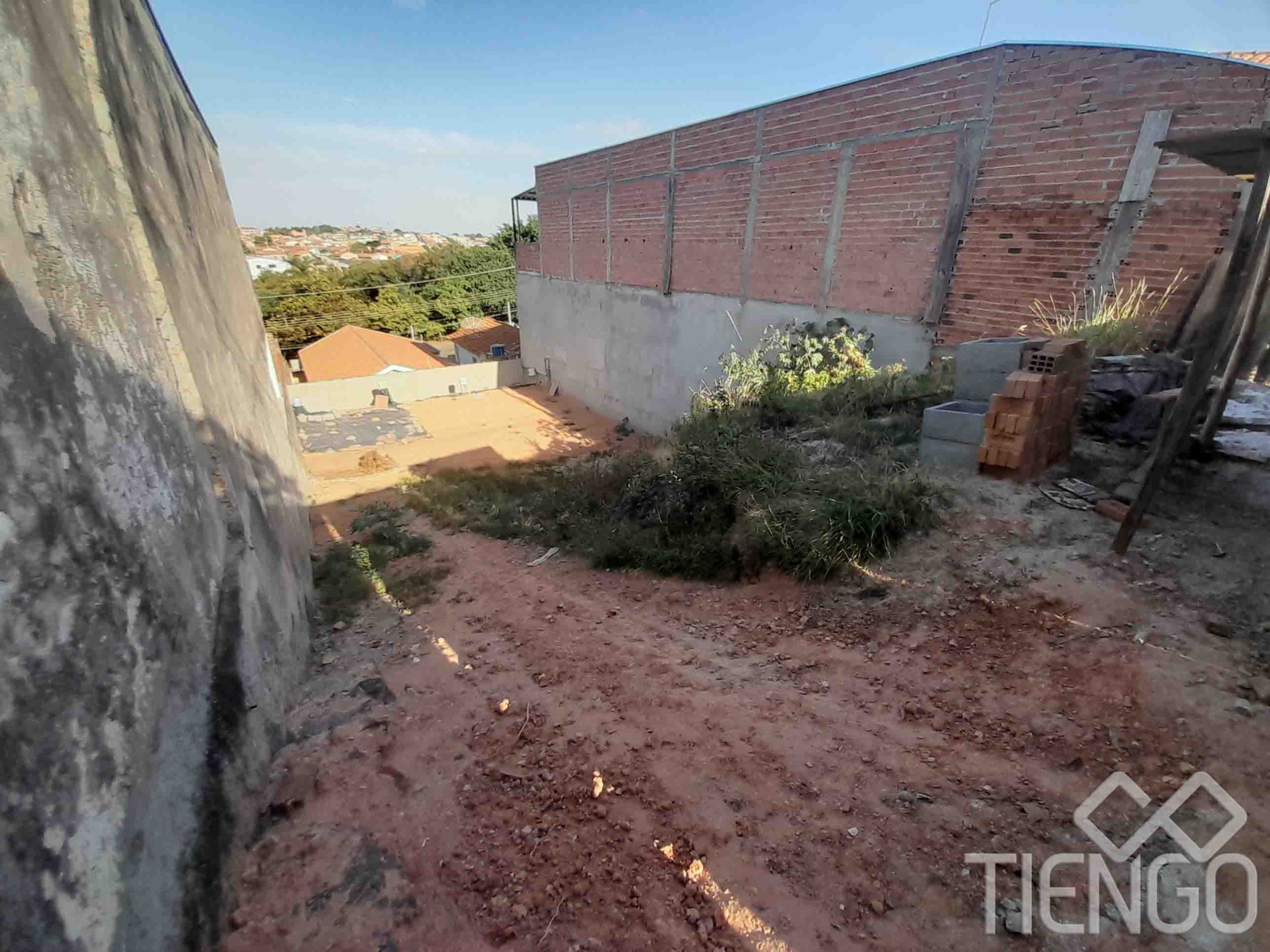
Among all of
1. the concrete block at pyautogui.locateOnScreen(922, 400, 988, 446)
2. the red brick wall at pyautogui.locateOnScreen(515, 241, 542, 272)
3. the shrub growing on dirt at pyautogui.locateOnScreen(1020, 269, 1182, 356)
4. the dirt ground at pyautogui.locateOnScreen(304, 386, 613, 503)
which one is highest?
the red brick wall at pyautogui.locateOnScreen(515, 241, 542, 272)

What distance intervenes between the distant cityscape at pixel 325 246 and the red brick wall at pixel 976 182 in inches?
1020

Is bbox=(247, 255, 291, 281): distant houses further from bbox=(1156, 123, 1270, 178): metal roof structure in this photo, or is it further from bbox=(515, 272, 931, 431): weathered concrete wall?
bbox=(1156, 123, 1270, 178): metal roof structure

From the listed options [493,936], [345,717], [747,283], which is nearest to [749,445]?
[345,717]

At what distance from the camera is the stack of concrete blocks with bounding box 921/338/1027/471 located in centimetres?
400

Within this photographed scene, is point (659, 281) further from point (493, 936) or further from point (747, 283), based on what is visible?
point (493, 936)

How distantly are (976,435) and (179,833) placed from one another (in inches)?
182

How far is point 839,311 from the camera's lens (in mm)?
8328

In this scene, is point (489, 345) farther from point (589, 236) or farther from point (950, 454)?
point (950, 454)

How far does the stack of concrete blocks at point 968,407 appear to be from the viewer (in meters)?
4.00

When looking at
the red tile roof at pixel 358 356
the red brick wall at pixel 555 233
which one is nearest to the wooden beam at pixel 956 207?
the red brick wall at pixel 555 233

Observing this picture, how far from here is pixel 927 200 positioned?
7.00m

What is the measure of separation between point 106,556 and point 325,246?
7612cm

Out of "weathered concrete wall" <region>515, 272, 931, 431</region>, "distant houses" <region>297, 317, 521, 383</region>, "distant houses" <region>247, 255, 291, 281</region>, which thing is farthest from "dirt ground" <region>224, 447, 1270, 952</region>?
"distant houses" <region>247, 255, 291, 281</region>

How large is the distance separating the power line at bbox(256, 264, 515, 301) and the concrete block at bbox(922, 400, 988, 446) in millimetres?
24428
